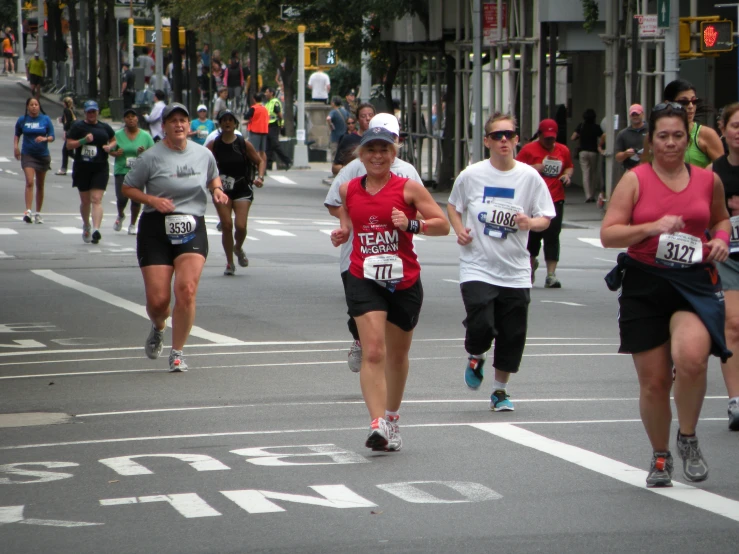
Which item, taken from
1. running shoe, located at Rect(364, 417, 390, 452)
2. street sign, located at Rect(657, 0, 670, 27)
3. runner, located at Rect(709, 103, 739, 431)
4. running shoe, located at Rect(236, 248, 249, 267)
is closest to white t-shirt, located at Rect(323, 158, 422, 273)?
runner, located at Rect(709, 103, 739, 431)

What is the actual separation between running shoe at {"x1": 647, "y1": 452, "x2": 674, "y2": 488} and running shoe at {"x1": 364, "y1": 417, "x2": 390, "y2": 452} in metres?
1.51

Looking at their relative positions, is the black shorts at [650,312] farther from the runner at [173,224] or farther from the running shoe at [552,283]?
the running shoe at [552,283]

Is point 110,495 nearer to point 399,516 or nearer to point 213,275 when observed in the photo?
point 399,516

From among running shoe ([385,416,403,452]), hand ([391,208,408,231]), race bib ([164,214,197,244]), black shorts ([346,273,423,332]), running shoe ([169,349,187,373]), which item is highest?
hand ([391,208,408,231])

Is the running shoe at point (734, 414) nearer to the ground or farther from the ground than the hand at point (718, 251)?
nearer to the ground

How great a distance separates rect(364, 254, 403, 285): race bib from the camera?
8.38m

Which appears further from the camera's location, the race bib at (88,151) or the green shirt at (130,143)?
the race bib at (88,151)

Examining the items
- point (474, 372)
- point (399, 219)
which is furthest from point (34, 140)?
point (399, 219)

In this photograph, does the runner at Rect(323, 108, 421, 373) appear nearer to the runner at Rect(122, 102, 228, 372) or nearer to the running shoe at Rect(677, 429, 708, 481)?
the runner at Rect(122, 102, 228, 372)

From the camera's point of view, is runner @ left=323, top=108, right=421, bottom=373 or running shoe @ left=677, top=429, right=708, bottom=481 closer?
running shoe @ left=677, top=429, right=708, bottom=481

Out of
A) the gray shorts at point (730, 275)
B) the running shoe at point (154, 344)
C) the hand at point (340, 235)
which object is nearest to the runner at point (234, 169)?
the running shoe at point (154, 344)

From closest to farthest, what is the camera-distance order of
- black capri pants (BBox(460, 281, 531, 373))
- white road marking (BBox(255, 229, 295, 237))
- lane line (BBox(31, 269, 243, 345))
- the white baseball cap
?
the white baseball cap
black capri pants (BBox(460, 281, 531, 373))
lane line (BBox(31, 269, 243, 345))
white road marking (BBox(255, 229, 295, 237))

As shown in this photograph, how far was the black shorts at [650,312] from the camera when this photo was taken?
7.23 m

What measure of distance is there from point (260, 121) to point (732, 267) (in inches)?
1197
